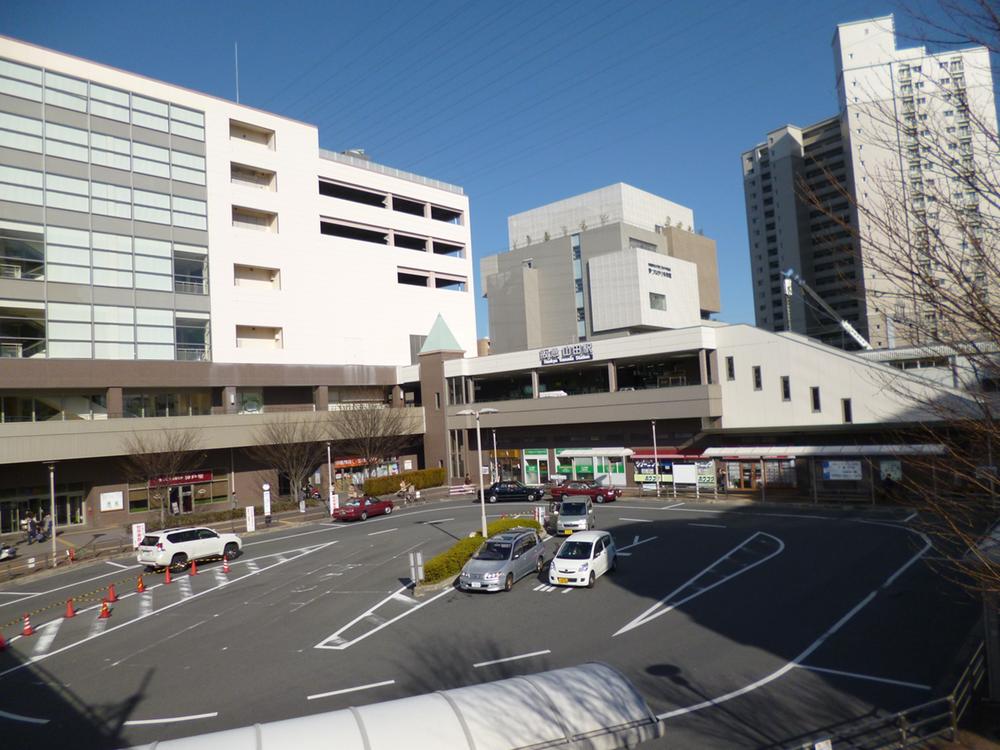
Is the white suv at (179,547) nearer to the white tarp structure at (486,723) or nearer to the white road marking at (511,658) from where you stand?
the white road marking at (511,658)

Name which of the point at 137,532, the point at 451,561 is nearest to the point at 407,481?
the point at 137,532

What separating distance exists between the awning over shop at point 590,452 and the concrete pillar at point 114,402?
29183 mm

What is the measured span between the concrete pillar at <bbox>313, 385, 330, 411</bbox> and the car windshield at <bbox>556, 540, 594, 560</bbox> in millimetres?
33883

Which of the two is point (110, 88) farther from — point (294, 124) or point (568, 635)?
point (568, 635)

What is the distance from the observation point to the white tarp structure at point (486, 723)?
7.44 metres

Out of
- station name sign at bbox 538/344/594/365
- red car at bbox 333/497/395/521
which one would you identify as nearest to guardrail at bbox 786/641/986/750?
red car at bbox 333/497/395/521

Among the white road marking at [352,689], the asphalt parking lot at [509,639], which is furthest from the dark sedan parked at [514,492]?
the white road marking at [352,689]

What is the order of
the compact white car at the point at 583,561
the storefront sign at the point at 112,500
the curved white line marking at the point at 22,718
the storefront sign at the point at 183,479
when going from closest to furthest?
the curved white line marking at the point at 22,718
the compact white car at the point at 583,561
the storefront sign at the point at 183,479
the storefront sign at the point at 112,500

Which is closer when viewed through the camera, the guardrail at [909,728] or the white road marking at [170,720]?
the guardrail at [909,728]

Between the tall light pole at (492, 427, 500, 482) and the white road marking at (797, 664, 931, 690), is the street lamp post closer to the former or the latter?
the tall light pole at (492, 427, 500, 482)

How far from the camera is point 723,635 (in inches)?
617

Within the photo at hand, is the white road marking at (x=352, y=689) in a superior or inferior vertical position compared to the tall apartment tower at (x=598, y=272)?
inferior

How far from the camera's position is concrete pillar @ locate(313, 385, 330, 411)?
51.6 m

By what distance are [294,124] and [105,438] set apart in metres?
28.2
